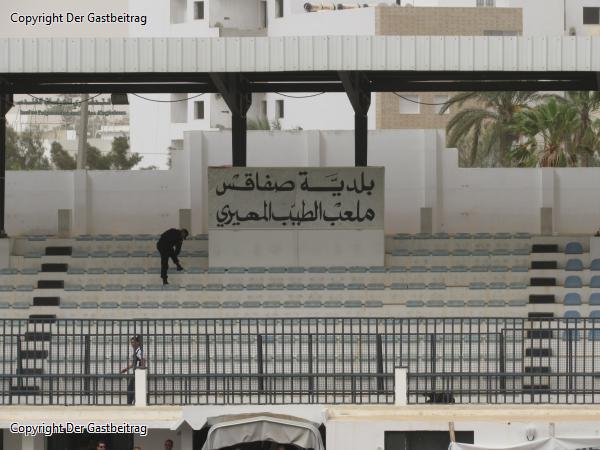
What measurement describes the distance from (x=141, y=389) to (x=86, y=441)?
86.1 inches

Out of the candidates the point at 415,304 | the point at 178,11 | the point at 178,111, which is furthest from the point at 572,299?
the point at 178,11

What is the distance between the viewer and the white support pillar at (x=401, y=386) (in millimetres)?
21172

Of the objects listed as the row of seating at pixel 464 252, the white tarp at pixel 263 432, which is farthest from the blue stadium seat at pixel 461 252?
the white tarp at pixel 263 432

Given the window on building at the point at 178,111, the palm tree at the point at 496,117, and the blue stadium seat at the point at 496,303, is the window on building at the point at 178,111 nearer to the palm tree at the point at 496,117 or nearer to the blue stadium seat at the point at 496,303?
the palm tree at the point at 496,117

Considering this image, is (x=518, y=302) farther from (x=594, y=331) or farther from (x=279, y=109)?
(x=279, y=109)

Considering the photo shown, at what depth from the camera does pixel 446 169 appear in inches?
1607

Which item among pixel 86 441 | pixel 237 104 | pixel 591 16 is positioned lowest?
pixel 86 441

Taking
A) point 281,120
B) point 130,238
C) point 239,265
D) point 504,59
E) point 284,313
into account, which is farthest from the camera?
point 281,120

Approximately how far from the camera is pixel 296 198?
29938mm

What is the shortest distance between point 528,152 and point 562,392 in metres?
35.2

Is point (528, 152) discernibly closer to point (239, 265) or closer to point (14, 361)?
point (239, 265)

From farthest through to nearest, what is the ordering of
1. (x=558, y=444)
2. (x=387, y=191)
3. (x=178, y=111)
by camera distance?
1. (x=178, y=111)
2. (x=387, y=191)
3. (x=558, y=444)

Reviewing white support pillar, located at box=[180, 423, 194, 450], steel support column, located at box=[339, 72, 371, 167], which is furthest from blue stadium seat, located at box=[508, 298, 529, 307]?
white support pillar, located at box=[180, 423, 194, 450]

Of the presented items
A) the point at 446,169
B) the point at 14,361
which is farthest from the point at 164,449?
the point at 446,169
